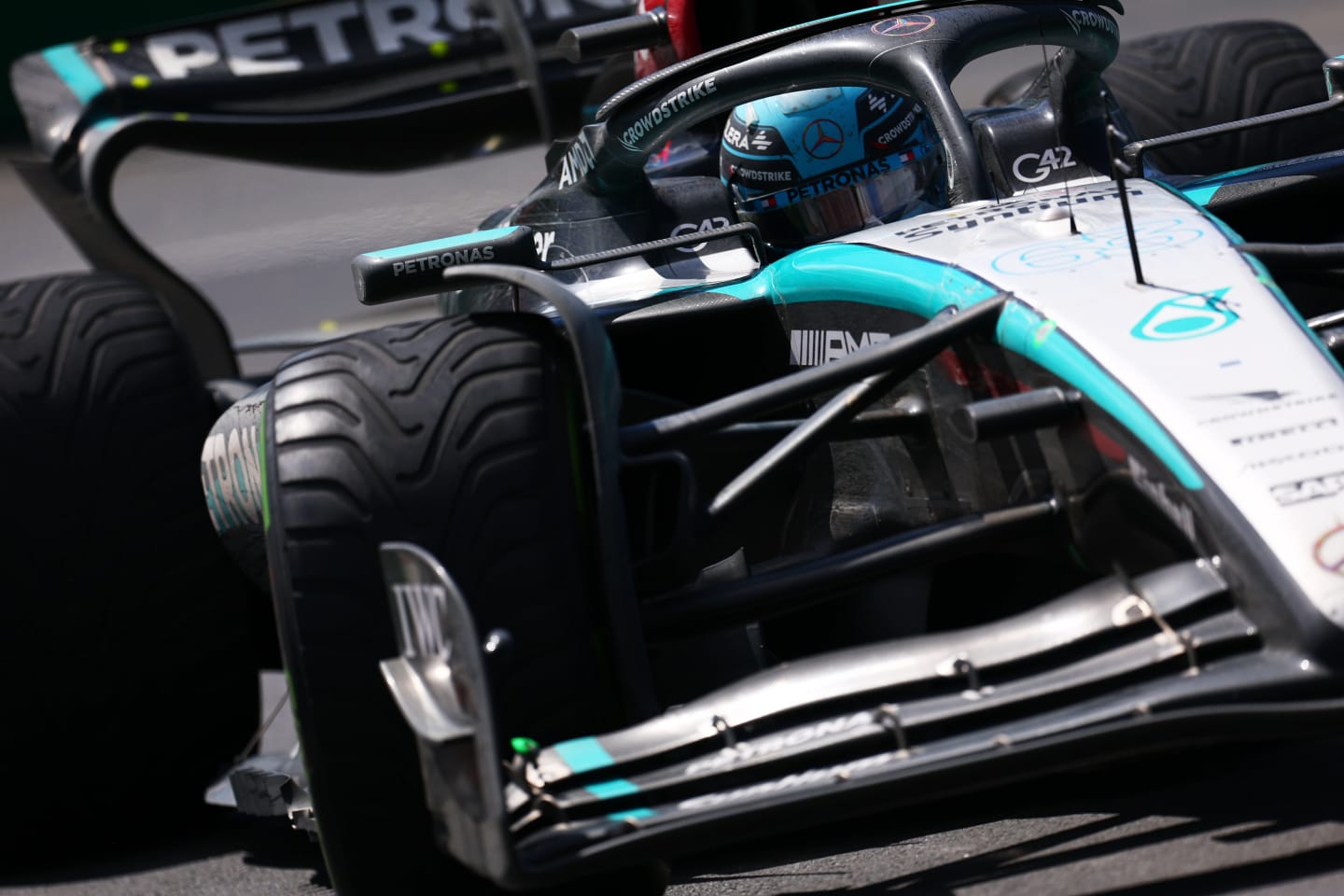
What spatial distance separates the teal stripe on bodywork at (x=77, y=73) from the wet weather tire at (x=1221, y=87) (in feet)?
12.4

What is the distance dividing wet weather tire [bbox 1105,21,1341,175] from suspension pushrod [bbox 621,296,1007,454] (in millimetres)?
2940

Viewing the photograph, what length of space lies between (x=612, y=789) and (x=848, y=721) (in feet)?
1.08

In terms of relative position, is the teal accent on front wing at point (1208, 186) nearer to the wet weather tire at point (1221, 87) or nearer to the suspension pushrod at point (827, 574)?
the suspension pushrod at point (827, 574)

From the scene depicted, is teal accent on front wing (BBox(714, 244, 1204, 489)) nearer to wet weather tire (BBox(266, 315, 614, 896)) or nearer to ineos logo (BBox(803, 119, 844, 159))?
ineos logo (BBox(803, 119, 844, 159))

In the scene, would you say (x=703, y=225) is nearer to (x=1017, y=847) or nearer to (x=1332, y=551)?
(x=1017, y=847)

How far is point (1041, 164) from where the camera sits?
12.6ft

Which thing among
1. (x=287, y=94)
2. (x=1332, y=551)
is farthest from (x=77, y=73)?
(x=1332, y=551)

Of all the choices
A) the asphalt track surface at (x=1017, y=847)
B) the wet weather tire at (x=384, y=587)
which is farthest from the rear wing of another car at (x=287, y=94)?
the wet weather tire at (x=384, y=587)

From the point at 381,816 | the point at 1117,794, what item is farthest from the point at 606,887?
the point at 1117,794

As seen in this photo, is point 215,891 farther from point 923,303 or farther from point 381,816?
point 923,303

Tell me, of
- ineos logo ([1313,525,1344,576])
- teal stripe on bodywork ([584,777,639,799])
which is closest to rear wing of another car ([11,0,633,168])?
teal stripe on bodywork ([584,777,639,799])

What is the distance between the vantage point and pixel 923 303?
3.22m

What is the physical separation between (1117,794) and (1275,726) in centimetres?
82

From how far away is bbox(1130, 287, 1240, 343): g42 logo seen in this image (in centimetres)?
279
